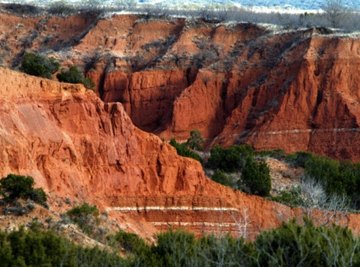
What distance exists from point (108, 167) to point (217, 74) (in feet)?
163

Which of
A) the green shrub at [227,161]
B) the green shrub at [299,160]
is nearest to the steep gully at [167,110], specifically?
the green shrub at [227,161]

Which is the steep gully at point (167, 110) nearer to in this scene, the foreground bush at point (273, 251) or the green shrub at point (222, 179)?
the green shrub at point (222, 179)

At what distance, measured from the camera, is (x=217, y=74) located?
8981cm

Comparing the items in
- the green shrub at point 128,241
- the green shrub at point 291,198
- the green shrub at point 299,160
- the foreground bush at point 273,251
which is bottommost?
the green shrub at point 299,160

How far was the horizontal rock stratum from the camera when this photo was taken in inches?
1442

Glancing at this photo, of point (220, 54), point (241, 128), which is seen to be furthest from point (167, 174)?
point (220, 54)

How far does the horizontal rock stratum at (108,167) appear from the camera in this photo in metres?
36.6

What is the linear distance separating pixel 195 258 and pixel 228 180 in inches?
1048

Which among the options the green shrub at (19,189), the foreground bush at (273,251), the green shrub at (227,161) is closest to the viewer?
the foreground bush at (273,251)

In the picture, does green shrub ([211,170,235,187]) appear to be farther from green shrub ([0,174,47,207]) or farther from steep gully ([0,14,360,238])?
green shrub ([0,174,47,207])

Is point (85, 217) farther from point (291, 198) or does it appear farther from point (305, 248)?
point (291, 198)

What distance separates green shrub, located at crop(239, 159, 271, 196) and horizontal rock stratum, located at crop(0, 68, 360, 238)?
642 cm

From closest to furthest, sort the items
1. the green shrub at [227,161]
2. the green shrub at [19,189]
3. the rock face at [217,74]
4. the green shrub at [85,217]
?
the green shrub at [19,189]
the green shrub at [85,217]
the green shrub at [227,161]
the rock face at [217,74]

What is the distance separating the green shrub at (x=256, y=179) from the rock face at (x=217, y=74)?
2622 cm
